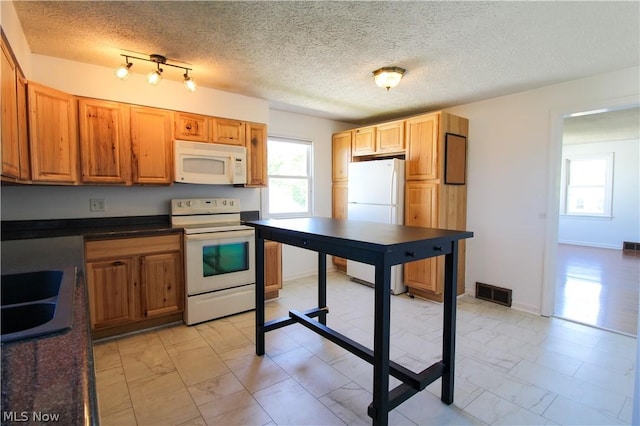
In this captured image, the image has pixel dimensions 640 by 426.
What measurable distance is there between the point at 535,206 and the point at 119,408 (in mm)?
4043

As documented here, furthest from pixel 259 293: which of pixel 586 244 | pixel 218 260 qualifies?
pixel 586 244

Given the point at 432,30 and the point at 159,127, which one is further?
the point at 159,127

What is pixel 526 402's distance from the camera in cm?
199

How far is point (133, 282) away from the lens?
2.85 metres

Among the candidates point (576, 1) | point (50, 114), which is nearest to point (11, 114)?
point (50, 114)

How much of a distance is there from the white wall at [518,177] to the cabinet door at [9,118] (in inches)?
166

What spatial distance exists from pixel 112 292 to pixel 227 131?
6.35ft

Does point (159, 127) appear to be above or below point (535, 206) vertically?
above

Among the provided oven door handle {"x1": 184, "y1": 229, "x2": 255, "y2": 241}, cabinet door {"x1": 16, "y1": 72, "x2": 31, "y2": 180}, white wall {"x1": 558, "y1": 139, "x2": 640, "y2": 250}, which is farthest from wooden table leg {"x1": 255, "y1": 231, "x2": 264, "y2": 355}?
white wall {"x1": 558, "y1": 139, "x2": 640, "y2": 250}

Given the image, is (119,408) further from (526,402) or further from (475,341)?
(475,341)

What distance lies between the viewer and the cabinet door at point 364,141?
4423 mm

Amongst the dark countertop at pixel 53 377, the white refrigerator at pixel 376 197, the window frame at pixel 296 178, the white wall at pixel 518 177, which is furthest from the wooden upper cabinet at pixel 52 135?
the white wall at pixel 518 177

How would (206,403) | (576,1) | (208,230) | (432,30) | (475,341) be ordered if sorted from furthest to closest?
(208,230) < (475,341) < (432,30) < (206,403) < (576,1)

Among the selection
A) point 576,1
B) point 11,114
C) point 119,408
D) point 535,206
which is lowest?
point 119,408
